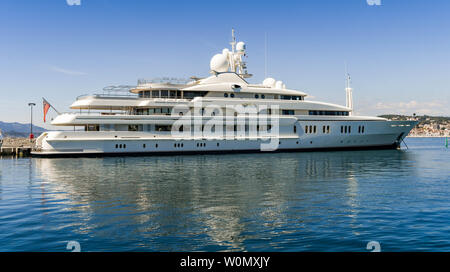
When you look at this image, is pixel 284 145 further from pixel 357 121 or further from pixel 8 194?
pixel 8 194

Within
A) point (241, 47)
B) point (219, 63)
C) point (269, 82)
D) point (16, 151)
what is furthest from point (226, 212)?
point (16, 151)

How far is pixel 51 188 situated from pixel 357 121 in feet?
112

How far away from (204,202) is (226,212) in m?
1.79

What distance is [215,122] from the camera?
118ft

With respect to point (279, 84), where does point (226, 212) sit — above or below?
below

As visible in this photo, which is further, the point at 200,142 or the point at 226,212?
the point at 200,142

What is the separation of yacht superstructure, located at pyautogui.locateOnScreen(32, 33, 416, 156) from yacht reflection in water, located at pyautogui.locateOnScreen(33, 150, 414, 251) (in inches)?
424

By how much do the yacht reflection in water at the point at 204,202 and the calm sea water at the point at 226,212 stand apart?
0.12ft

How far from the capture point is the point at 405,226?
980 centimetres

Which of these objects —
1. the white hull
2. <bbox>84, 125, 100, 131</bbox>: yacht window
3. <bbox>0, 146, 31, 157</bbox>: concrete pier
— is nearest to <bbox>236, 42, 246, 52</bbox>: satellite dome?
the white hull

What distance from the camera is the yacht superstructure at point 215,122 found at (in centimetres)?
3306

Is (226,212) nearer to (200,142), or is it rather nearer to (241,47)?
(200,142)

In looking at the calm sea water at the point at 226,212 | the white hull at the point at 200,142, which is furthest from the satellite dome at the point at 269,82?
the calm sea water at the point at 226,212

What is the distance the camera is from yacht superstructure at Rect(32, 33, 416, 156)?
33062mm
